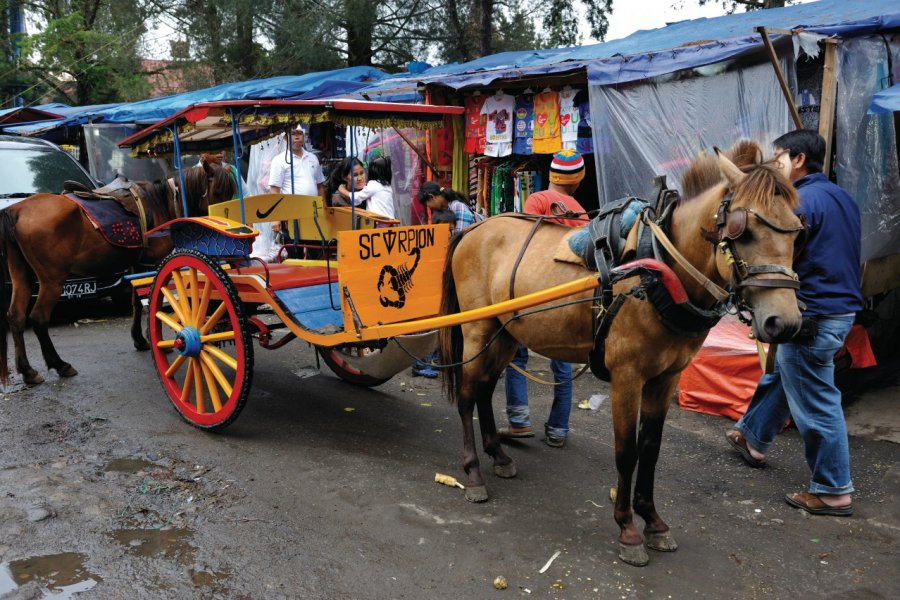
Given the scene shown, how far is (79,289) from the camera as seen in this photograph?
8.09 metres

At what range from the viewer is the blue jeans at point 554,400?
488 cm

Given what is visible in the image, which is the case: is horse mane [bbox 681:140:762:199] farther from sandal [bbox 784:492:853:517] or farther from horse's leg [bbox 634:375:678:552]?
sandal [bbox 784:492:853:517]

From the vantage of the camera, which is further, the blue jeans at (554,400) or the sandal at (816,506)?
the blue jeans at (554,400)

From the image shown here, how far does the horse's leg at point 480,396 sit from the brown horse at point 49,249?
325 centimetres

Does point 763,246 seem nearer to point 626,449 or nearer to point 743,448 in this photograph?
point 626,449

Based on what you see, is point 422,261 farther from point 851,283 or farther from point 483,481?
point 851,283

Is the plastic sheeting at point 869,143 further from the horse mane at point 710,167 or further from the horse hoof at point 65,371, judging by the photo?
the horse hoof at point 65,371

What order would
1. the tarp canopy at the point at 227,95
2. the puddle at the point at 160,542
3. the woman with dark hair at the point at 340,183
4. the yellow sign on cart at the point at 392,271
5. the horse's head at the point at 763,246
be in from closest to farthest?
the horse's head at the point at 763,246
the puddle at the point at 160,542
the yellow sign on cart at the point at 392,271
the woman with dark hair at the point at 340,183
the tarp canopy at the point at 227,95

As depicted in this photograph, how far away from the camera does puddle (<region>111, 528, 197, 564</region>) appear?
3.50 metres

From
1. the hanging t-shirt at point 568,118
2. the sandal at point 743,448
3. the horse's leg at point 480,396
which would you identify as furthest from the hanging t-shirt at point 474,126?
the sandal at point 743,448

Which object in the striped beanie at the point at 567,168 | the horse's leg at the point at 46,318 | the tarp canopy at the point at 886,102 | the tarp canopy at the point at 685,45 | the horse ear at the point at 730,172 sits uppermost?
the tarp canopy at the point at 685,45

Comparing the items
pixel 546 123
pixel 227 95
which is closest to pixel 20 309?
pixel 546 123

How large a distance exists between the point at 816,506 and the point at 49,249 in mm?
6066

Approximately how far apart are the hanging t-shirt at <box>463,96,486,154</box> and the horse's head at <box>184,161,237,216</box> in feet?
10.3
